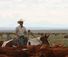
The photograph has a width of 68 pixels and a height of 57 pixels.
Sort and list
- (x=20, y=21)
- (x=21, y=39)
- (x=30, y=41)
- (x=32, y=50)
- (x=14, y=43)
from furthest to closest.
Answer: (x=30, y=41), (x=14, y=43), (x=21, y=39), (x=20, y=21), (x=32, y=50)

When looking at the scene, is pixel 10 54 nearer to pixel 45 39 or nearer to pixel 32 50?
pixel 32 50

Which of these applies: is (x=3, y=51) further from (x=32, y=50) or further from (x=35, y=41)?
(x=35, y=41)

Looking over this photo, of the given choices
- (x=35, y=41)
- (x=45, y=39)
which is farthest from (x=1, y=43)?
(x=45, y=39)

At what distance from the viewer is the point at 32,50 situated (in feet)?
19.0

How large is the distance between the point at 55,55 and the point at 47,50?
0.28 meters

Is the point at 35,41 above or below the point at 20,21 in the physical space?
below

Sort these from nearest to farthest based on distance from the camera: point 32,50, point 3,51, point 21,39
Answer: point 3,51 → point 32,50 → point 21,39

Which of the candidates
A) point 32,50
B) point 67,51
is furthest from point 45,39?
point 67,51

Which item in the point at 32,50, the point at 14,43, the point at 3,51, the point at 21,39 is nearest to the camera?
the point at 3,51

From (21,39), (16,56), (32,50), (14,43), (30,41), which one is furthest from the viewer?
(30,41)

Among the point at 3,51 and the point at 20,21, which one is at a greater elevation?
the point at 20,21

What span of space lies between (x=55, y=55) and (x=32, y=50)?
5.16 feet

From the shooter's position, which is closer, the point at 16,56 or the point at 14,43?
the point at 16,56

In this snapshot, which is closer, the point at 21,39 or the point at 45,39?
the point at 21,39
